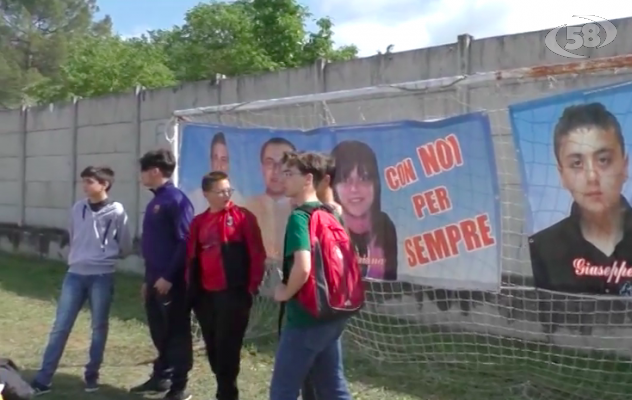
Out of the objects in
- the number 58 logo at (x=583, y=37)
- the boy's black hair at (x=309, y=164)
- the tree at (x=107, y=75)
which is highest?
the tree at (x=107, y=75)

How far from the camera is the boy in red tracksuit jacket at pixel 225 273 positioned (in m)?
6.03

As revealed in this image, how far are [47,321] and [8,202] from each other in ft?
22.3

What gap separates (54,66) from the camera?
149ft

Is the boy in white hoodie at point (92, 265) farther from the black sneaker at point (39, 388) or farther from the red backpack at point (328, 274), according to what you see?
the red backpack at point (328, 274)

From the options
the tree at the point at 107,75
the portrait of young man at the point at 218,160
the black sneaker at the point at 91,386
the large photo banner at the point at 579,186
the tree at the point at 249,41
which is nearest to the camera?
the large photo banner at the point at 579,186

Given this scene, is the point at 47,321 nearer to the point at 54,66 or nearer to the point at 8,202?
the point at 8,202

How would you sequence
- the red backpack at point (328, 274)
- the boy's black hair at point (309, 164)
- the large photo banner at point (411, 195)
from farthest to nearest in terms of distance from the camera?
the large photo banner at point (411, 195), the boy's black hair at point (309, 164), the red backpack at point (328, 274)

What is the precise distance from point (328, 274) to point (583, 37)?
378 cm

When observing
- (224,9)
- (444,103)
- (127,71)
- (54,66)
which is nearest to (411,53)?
(444,103)

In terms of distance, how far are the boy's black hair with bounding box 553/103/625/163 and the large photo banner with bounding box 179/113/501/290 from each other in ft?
1.77

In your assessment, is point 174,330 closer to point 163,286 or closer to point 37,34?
point 163,286

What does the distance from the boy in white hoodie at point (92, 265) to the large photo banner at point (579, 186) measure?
2.91 m

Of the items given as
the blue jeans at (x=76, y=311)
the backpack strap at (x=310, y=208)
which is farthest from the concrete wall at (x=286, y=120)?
the blue jeans at (x=76, y=311)

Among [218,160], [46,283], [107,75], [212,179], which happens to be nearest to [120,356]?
[218,160]
